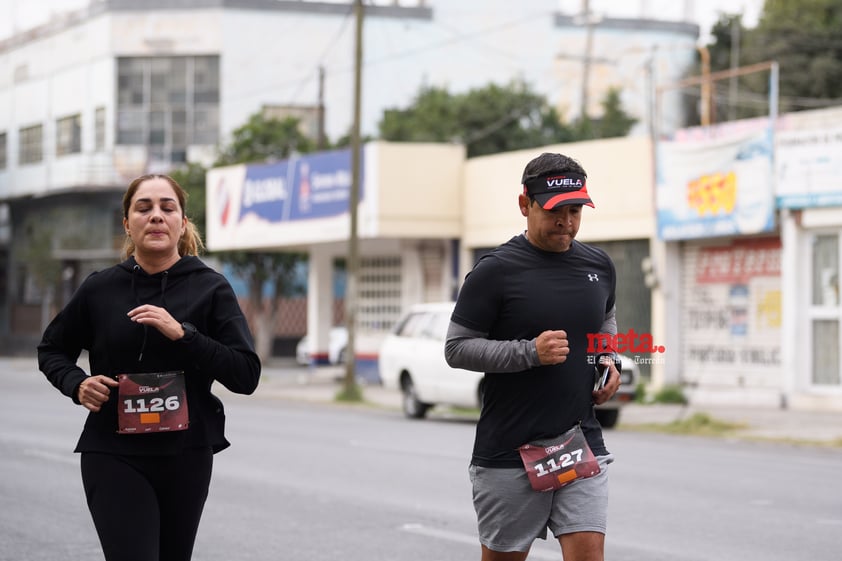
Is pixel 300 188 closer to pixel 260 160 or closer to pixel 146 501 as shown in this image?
pixel 260 160

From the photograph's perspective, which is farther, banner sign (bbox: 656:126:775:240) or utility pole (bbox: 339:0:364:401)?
utility pole (bbox: 339:0:364:401)

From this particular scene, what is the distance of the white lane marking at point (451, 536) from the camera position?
8.90 metres

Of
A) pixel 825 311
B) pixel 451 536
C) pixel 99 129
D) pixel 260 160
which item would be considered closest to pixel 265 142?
pixel 260 160

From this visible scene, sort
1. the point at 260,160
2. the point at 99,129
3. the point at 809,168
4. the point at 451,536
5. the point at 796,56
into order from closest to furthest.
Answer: the point at 451,536 < the point at 809,168 < the point at 260,160 < the point at 796,56 < the point at 99,129

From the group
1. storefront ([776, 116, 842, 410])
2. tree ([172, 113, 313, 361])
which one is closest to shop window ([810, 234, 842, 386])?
storefront ([776, 116, 842, 410])

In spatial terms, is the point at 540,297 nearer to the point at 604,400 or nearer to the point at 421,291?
the point at 604,400

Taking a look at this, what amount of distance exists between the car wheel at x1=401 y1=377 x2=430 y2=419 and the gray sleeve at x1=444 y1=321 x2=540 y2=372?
16353mm

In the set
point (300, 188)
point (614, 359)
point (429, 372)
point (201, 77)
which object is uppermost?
point (201, 77)

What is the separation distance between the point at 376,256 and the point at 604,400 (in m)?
Result: 28.0

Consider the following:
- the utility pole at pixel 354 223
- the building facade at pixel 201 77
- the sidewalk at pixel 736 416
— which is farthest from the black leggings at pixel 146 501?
the building facade at pixel 201 77

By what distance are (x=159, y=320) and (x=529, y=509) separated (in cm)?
147

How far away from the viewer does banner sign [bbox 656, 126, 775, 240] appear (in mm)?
22219

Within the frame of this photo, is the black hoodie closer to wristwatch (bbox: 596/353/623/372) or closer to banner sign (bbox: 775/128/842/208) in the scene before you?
wristwatch (bbox: 596/353/623/372)

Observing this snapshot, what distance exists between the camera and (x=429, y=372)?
820 inches
